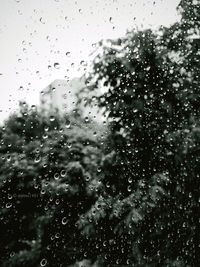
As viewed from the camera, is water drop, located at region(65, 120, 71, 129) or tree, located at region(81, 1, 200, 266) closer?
tree, located at region(81, 1, 200, 266)

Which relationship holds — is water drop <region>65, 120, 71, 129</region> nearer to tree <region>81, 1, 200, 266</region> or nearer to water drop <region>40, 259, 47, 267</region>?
tree <region>81, 1, 200, 266</region>

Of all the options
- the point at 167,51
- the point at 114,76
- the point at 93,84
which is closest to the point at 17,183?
the point at 93,84

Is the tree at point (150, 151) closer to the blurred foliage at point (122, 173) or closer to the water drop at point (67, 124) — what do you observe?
the blurred foliage at point (122, 173)

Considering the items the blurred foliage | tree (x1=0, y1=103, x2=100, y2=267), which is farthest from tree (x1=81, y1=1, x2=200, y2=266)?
tree (x1=0, y1=103, x2=100, y2=267)

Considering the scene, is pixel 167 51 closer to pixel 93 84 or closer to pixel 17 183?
pixel 93 84

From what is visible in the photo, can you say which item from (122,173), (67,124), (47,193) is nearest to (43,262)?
(47,193)

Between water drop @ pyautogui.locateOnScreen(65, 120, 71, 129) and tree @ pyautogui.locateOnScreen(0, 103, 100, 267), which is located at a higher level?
water drop @ pyautogui.locateOnScreen(65, 120, 71, 129)

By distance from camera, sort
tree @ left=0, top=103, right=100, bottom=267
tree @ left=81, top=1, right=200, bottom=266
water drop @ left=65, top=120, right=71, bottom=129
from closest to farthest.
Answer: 1. tree @ left=81, top=1, right=200, bottom=266
2. tree @ left=0, top=103, right=100, bottom=267
3. water drop @ left=65, top=120, right=71, bottom=129

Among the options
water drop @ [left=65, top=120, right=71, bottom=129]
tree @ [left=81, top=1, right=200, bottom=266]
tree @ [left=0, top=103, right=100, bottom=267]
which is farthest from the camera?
water drop @ [left=65, top=120, right=71, bottom=129]

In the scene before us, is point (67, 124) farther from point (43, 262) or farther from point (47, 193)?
point (43, 262)

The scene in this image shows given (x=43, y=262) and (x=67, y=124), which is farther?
(x=67, y=124)

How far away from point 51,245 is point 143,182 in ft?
6.20

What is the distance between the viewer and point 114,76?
4.29m

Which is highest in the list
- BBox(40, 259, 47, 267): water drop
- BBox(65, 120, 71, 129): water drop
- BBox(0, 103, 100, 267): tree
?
BBox(65, 120, 71, 129): water drop
